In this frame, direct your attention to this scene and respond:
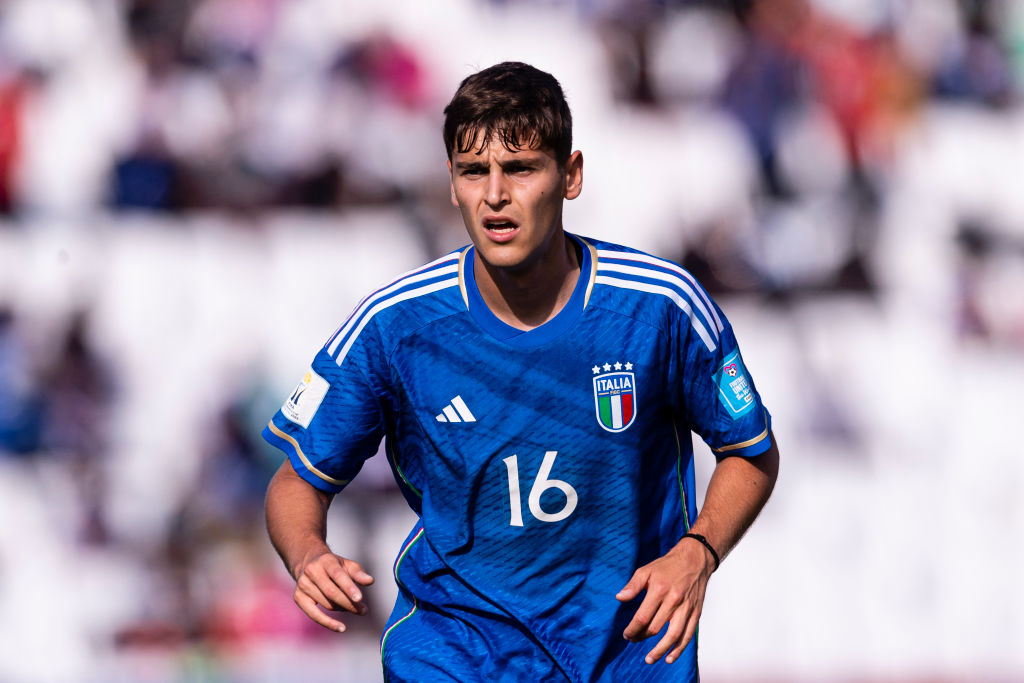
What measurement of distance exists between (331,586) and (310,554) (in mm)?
232

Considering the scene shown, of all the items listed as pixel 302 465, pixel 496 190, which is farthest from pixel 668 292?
pixel 302 465

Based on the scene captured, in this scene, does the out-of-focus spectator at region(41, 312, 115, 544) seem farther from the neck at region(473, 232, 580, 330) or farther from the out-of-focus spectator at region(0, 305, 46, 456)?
the neck at region(473, 232, 580, 330)

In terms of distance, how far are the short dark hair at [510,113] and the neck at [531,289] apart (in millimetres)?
267

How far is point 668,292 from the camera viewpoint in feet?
11.5

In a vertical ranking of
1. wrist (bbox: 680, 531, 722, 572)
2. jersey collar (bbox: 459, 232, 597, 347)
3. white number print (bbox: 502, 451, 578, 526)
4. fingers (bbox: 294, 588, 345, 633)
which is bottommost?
fingers (bbox: 294, 588, 345, 633)

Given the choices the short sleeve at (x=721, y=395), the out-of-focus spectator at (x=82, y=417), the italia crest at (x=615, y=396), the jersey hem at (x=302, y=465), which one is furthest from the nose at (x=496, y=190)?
the out-of-focus spectator at (x=82, y=417)

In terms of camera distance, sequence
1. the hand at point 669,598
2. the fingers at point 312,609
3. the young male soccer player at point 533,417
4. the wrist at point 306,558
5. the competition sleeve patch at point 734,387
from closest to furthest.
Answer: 1. the hand at point 669,598
2. the fingers at point 312,609
3. the wrist at point 306,558
4. the young male soccer player at point 533,417
5. the competition sleeve patch at point 734,387

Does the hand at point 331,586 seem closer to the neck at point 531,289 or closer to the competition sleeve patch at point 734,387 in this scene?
the neck at point 531,289

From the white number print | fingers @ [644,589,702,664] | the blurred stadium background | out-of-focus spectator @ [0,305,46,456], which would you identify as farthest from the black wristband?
out-of-focus spectator @ [0,305,46,456]

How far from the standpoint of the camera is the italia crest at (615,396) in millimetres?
3494

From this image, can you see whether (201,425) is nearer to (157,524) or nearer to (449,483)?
(157,524)

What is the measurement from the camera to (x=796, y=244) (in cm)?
800

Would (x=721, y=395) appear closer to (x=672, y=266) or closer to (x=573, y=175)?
(x=672, y=266)

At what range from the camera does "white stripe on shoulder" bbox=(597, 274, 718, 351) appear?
352 centimetres
